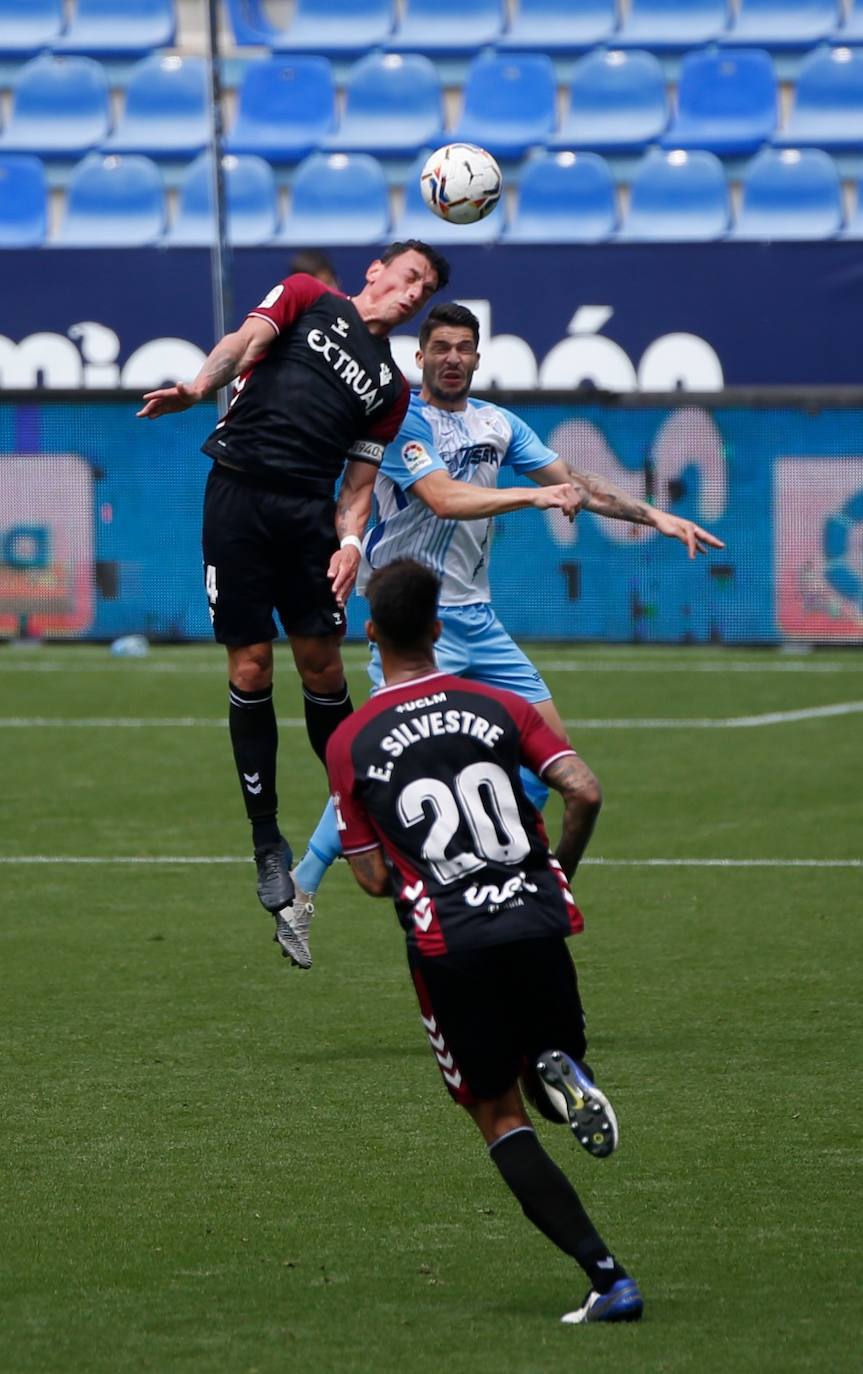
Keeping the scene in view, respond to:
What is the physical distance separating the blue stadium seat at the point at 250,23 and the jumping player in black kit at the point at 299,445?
747 inches

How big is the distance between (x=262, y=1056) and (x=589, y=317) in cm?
1431

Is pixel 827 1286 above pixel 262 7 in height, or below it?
below

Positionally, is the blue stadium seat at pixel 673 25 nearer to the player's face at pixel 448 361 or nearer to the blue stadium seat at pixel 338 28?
the blue stadium seat at pixel 338 28

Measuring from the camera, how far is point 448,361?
7.39 metres

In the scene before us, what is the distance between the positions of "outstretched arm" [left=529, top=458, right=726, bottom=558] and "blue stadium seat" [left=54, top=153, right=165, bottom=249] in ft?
53.9

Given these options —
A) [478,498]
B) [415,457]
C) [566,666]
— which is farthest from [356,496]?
[566,666]

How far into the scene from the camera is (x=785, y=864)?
10.5m

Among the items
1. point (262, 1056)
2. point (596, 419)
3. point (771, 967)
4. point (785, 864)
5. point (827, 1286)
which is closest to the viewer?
point (827, 1286)

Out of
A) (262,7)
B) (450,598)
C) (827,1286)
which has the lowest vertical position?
(827,1286)

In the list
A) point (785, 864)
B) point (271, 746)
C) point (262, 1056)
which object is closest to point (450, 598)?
point (271, 746)

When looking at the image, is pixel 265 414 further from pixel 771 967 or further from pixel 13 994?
pixel 771 967

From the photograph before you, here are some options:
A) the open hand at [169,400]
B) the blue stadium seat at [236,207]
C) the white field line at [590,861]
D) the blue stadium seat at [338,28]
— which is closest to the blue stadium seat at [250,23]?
the blue stadium seat at [338,28]

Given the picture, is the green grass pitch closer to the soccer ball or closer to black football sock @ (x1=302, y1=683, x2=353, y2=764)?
black football sock @ (x1=302, y1=683, x2=353, y2=764)

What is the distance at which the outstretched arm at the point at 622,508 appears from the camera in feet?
20.3
